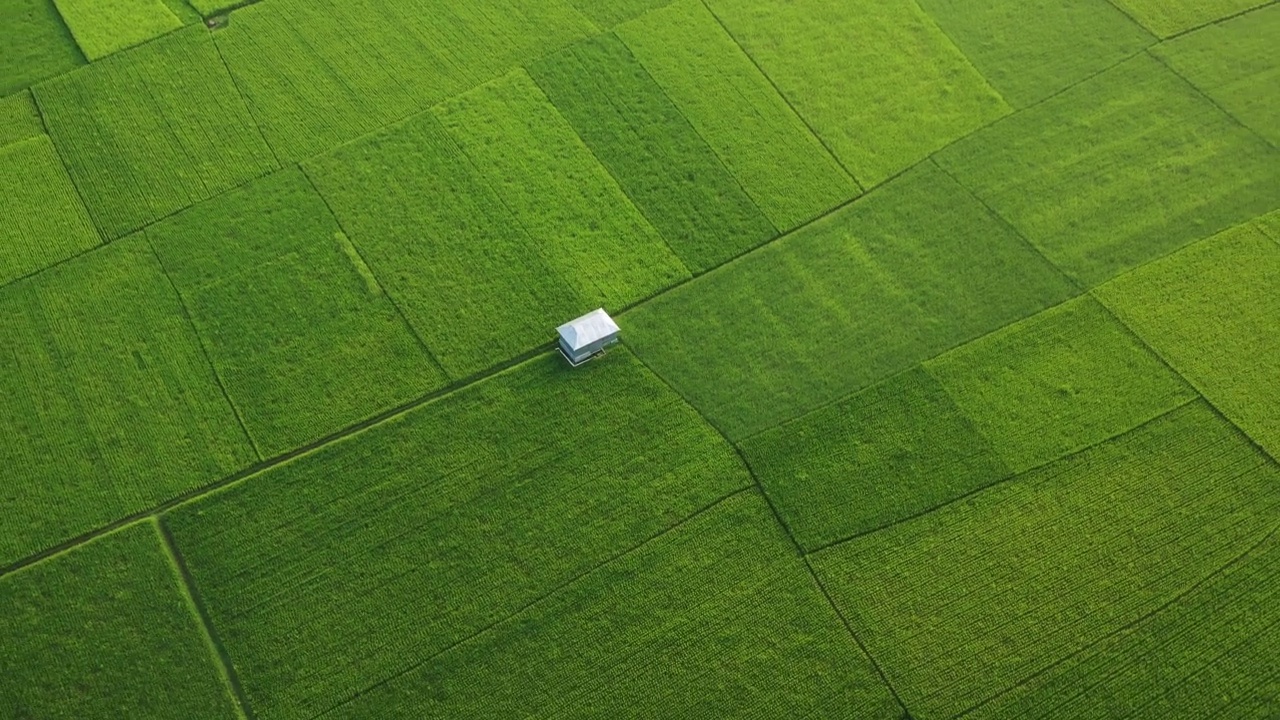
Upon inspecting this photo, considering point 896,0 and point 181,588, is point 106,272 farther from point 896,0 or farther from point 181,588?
point 896,0

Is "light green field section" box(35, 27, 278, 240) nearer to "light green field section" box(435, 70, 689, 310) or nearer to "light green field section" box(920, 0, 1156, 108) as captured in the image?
"light green field section" box(435, 70, 689, 310)

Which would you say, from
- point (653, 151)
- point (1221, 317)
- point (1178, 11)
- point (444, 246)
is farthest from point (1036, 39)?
point (444, 246)

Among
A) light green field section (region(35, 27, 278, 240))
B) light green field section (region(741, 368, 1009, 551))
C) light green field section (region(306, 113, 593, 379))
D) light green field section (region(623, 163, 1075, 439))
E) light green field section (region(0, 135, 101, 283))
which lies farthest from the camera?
light green field section (region(35, 27, 278, 240))

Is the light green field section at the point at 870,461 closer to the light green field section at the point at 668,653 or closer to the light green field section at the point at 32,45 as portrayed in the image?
the light green field section at the point at 668,653

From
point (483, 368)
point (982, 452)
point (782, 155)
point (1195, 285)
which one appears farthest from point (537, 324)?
point (1195, 285)

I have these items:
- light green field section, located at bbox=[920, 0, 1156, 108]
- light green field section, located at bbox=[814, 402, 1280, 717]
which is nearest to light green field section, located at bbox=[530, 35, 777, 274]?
light green field section, located at bbox=[814, 402, 1280, 717]

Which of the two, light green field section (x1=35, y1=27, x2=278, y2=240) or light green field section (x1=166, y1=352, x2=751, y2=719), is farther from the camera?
light green field section (x1=35, y1=27, x2=278, y2=240)

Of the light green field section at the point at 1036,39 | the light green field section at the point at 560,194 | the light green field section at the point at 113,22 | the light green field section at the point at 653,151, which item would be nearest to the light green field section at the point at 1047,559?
the light green field section at the point at 560,194
